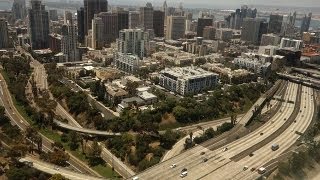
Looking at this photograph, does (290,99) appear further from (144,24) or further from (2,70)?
(144,24)

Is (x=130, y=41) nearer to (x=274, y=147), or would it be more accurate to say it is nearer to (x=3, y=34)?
(x=3, y=34)

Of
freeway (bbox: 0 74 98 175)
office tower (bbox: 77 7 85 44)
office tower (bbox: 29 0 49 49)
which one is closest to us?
freeway (bbox: 0 74 98 175)

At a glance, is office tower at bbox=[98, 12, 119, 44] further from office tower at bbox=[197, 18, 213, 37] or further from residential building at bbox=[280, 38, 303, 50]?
residential building at bbox=[280, 38, 303, 50]

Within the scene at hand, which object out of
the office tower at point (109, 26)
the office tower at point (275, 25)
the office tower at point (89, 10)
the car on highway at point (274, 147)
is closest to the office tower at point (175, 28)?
the office tower at point (109, 26)

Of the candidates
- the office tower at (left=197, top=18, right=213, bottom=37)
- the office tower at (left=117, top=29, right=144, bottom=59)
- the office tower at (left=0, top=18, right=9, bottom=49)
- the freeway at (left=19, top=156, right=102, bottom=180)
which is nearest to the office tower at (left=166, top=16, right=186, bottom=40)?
the office tower at (left=197, top=18, right=213, bottom=37)

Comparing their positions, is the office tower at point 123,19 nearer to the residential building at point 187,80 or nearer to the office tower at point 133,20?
the office tower at point 133,20

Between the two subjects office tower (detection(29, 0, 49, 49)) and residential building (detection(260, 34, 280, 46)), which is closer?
office tower (detection(29, 0, 49, 49))
